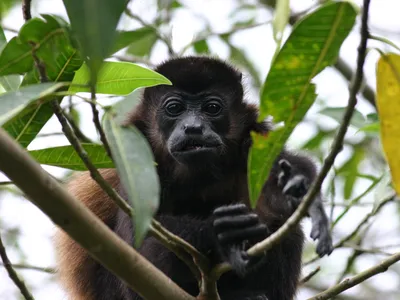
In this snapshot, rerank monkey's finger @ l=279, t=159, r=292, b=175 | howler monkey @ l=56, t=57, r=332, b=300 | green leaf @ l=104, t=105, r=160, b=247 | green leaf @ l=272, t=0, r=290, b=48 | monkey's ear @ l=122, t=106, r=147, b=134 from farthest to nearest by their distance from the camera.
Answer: monkey's ear @ l=122, t=106, r=147, b=134 → howler monkey @ l=56, t=57, r=332, b=300 → monkey's finger @ l=279, t=159, r=292, b=175 → green leaf @ l=272, t=0, r=290, b=48 → green leaf @ l=104, t=105, r=160, b=247

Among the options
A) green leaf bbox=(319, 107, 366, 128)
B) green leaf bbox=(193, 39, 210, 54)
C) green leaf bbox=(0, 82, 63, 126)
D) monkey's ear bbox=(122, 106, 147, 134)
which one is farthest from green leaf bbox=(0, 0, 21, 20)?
green leaf bbox=(0, 82, 63, 126)

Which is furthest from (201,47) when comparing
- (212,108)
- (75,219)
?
(75,219)

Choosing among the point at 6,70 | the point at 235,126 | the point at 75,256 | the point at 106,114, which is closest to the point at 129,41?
the point at 235,126

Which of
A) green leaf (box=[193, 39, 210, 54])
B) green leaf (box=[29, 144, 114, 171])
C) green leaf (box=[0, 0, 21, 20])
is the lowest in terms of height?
green leaf (box=[193, 39, 210, 54])

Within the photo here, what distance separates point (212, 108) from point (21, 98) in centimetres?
268

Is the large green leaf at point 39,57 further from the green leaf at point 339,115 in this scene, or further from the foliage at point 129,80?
the green leaf at point 339,115

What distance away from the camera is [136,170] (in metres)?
2.16

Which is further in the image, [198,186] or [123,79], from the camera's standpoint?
[198,186]

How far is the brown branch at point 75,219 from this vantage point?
1957 mm

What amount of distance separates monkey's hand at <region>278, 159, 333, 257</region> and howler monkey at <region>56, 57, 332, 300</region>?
0.03 meters

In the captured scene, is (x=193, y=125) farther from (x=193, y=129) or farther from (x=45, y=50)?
(x=45, y=50)

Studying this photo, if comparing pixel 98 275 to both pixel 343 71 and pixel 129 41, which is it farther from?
pixel 343 71

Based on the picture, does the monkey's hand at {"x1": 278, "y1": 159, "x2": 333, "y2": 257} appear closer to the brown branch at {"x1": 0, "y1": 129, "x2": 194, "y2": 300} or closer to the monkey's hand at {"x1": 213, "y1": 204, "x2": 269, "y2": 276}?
the monkey's hand at {"x1": 213, "y1": 204, "x2": 269, "y2": 276}

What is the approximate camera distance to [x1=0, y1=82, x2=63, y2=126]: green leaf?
7.74 feet
